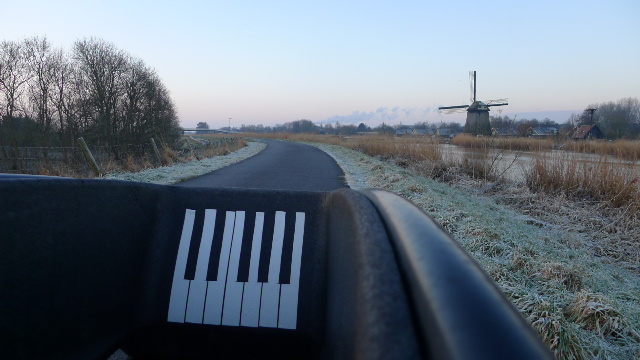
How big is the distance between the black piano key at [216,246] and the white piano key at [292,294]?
29 centimetres

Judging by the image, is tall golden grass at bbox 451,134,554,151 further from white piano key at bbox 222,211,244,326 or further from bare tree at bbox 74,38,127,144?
bare tree at bbox 74,38,127,144

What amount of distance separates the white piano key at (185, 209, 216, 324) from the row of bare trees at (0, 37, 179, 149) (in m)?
23.3

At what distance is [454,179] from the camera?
37.7 feet

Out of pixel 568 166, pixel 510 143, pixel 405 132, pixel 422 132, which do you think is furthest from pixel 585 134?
pixel 405 132

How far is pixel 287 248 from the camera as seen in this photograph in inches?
61.3

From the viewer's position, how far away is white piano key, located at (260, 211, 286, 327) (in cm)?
149

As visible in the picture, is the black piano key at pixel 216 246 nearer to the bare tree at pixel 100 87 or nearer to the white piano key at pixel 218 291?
the white piano key at pixel 218 291

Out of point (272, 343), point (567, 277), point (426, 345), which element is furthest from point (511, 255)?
point (426, 345)

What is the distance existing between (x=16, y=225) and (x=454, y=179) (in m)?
11.4

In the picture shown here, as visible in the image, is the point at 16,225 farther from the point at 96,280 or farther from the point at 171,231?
the point at 171,231

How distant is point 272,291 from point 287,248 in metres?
0.17

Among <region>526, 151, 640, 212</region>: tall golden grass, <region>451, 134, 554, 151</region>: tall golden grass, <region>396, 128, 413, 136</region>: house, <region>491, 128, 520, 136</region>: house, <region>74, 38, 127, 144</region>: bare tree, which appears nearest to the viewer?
<region>526, 151, 640, 212</region>: tall golden grass

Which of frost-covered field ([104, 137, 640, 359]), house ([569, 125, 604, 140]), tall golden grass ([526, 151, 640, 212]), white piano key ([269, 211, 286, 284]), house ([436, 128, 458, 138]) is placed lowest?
frost-covered field ([104, 137, 640, 359])

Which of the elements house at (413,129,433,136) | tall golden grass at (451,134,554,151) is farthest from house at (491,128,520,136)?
house at (413,129,433,136)
